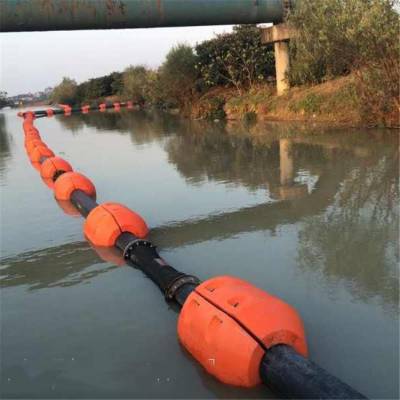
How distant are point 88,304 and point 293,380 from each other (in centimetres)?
225

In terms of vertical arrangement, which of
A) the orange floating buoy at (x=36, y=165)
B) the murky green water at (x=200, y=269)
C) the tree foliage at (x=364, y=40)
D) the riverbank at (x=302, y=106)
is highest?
the tree foliage at (x=364, y=40)

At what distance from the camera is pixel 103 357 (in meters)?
3.38

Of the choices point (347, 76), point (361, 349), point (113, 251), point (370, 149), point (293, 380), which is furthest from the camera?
point (347, 76)

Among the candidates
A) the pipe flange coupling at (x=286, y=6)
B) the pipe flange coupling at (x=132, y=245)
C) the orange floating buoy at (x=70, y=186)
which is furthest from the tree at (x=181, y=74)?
the pipe flange coupling at (x=132, y=245)

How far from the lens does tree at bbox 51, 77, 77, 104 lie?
199 ft

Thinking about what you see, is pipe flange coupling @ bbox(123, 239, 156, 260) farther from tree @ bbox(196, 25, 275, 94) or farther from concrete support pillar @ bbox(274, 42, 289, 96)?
tree @ bbox(196, 25, 275, 94)

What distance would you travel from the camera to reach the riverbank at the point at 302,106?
44.7 ft

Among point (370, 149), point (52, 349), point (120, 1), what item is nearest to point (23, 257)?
point (52, 349)

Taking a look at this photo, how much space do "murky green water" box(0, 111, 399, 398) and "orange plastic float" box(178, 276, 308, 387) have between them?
0.57ft

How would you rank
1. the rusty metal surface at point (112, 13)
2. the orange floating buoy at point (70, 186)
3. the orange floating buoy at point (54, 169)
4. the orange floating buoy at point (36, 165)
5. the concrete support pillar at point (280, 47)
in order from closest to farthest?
the orange floating buoy at point (70, 186) → the orange floating buoy at point (54, 169) → the rusty metal surface at point (112, 13) → the orange floating buoy at point (36, 165) → the concrete support pillar at point (280, 47)

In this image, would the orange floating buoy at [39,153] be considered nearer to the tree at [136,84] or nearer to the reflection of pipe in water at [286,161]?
the reflection of pipe in water at [286,161]

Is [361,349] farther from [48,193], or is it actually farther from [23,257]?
[48,193]

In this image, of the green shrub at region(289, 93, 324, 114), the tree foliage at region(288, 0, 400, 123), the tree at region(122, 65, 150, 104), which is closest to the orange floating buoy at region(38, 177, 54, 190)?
the tree foliage at region(288, 0, 400, 123)

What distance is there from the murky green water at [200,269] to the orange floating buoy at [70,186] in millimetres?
312
